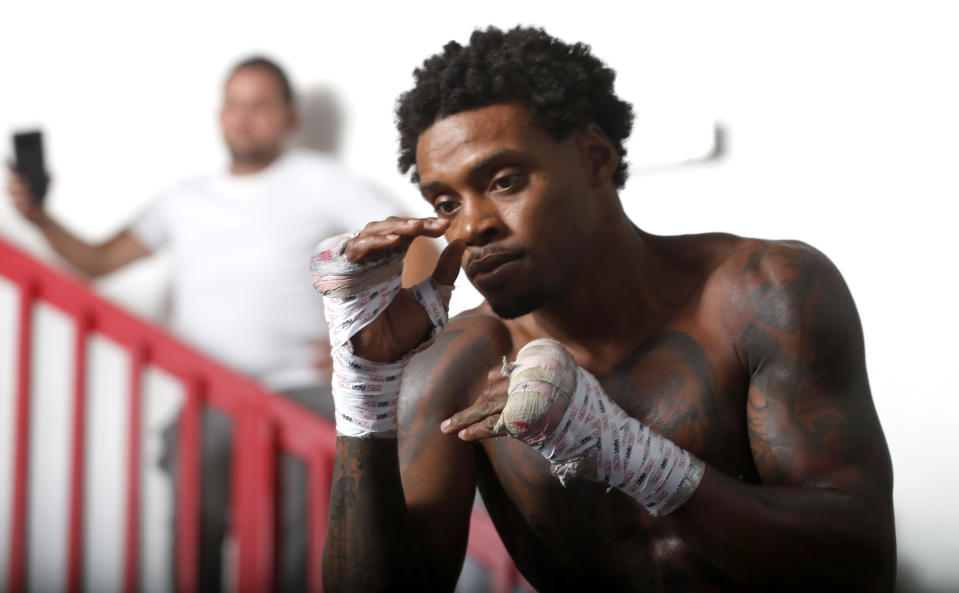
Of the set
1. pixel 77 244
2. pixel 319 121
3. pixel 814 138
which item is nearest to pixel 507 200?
pixel 814 138

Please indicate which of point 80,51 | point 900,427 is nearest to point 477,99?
point 900,427

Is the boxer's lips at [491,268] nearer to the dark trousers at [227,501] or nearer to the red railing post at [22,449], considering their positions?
the dark trousers at [227,501]

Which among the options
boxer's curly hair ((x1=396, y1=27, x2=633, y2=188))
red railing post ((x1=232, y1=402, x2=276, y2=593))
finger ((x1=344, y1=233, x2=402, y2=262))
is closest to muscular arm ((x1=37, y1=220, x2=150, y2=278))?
red railing post ((x1=232, y1=402, x2=276, y2=593))

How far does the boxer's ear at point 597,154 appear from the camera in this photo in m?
1.24

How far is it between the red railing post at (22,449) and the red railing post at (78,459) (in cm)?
9

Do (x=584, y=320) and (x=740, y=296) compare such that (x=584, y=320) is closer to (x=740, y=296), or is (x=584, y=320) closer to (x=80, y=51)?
(x=740, y=296)

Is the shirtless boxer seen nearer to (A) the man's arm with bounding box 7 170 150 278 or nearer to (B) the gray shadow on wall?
(B) the gray shadow on wall

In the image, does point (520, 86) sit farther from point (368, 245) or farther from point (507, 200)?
point (368, 245)

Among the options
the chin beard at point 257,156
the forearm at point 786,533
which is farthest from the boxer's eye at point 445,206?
the chin beard at point 257,156

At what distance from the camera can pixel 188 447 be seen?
2094mm

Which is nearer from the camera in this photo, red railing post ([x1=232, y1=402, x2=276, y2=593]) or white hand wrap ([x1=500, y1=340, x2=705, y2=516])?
white hand wrap ([x1=500, y1=340, x2=705, y2=516])

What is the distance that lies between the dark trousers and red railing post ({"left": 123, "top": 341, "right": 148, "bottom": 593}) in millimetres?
124

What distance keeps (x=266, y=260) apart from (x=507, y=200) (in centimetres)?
133

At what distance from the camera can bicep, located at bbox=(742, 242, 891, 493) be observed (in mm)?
1064
